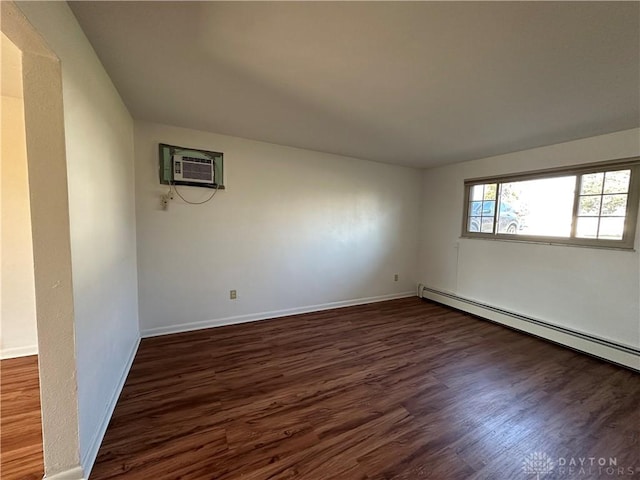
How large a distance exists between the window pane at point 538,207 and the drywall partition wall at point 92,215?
437cm

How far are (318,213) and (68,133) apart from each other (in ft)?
9.09

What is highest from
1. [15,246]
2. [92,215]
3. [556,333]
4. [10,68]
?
[10,68]

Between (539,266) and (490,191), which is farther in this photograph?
(490,191)

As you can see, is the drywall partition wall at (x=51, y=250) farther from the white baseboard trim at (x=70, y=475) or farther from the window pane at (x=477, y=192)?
the window pane at (x=477, y=192)

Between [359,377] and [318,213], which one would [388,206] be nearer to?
[318,213]

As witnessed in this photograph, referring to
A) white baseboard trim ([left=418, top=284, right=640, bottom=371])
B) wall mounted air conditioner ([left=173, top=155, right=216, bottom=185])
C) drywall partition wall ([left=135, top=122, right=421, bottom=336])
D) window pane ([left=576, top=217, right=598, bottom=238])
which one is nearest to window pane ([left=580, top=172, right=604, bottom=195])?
window pane ([left=576, top=217, right=598, bottom=238])

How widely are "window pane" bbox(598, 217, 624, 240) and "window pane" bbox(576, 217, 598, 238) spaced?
0.05 meters

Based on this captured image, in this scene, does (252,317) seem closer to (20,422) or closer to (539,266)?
(20,422)

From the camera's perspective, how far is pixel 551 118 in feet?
7.45

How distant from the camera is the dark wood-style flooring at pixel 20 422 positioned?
1308 millimetres

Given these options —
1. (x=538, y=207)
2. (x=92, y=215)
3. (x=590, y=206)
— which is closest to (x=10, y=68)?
(x=92, y=215)

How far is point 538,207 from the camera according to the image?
3.19 meters

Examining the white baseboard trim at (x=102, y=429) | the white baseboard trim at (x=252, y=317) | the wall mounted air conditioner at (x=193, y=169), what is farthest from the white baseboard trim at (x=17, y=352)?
the wall mounted air conditioner at (x=193, y=169)

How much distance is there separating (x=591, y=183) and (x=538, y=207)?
20.3 inches
